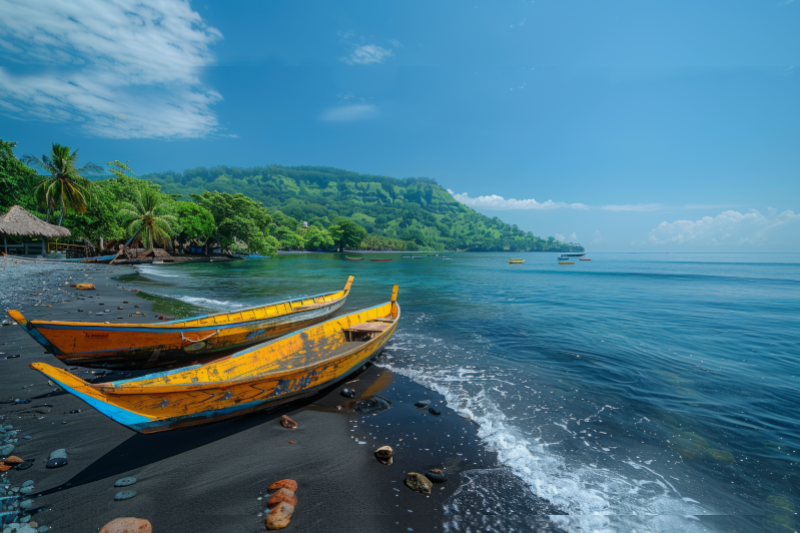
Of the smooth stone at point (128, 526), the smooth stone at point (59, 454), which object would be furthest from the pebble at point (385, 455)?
the smooth stone at point (59, 454)

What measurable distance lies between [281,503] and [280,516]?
0.59ft

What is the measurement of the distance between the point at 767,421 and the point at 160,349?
13247 millimetres

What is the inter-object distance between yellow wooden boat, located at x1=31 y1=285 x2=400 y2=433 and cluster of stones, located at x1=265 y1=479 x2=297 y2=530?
1354 millimetres

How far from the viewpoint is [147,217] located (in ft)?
148

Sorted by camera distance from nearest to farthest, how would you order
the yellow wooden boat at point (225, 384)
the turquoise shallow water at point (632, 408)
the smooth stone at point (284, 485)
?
the yellow wooden boat at point (225, 384) < the smooth stone at point (284, 485) < the turquoise shallow water at point (632, 408)

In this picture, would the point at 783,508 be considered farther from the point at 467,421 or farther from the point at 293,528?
the point at 293,528

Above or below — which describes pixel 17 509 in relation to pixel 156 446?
above

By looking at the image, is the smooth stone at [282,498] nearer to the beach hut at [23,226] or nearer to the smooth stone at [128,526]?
the smooth stone at [128,526]

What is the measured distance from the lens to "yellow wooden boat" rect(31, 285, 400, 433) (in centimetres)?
355

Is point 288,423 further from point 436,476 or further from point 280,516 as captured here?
point 436,476

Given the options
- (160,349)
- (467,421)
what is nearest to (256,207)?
(160,349)

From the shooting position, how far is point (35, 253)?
127ft

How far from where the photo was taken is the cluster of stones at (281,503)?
11.2 feet

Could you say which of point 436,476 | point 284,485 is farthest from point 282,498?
point 436,476
